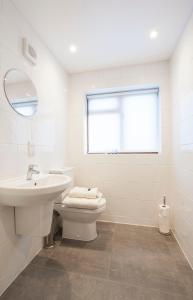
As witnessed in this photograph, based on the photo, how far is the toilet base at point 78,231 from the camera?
6.40ft

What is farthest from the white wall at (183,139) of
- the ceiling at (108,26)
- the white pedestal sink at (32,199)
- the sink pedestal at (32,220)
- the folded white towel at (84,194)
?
the sink pedestal at (32,220)

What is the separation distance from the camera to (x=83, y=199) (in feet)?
6.39

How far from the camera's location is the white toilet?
1878 millimetres

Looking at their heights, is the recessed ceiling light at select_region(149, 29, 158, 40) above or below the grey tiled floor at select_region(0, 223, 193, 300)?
above

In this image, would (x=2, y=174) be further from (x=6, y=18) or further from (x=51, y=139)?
(x=6, y=18)

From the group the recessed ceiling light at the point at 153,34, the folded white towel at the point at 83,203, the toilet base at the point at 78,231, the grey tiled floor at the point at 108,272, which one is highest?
the recessed ceiling light at the point at 153,34

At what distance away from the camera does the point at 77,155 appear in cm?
261

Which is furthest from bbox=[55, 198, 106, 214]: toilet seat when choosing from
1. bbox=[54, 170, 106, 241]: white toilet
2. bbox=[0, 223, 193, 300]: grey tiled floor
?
bbox=[0, 223, 193, 300]: grey tiled floor

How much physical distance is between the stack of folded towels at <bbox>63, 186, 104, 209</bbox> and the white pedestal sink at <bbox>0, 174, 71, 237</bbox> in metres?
0.43

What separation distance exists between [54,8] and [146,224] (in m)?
2.70

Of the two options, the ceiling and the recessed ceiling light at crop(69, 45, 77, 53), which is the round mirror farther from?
the recessed ceiling light at crop(69, 45, 77, 53)

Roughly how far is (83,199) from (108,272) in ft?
2.44

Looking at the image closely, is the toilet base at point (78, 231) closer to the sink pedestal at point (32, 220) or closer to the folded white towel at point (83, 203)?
the folded white towel at point (83, 203)

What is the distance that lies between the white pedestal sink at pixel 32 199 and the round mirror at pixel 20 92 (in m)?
0.65
